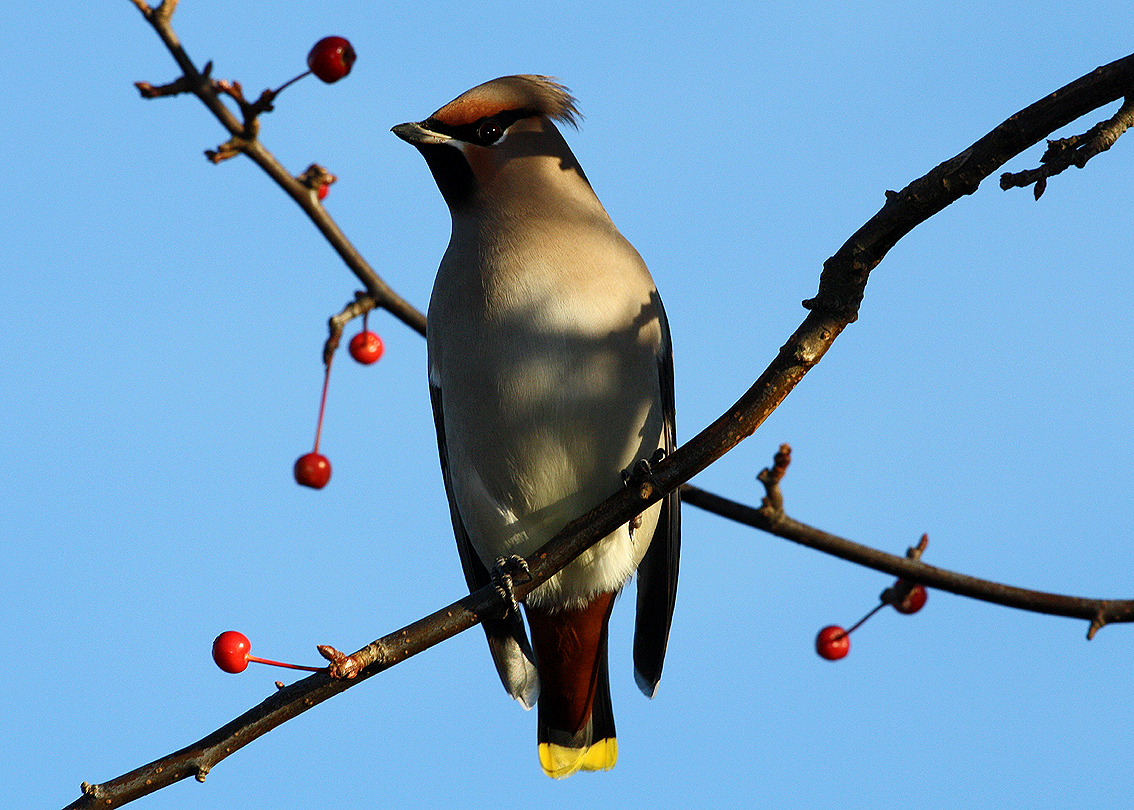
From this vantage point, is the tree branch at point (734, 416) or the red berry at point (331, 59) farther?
the red berry at point (331, 59)

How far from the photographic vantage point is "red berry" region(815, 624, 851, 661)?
4059mm

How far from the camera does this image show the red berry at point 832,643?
4.06m

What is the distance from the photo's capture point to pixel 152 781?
227 centimetres

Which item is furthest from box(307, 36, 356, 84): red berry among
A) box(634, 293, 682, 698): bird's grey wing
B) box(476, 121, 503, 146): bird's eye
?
box(634, 293, 682, 698): bird's grey wing

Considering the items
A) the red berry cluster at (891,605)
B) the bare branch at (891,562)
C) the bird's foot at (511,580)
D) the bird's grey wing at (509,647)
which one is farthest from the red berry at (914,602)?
the bird's foot at (511,580)

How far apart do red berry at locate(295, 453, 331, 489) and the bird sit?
1.43 ft

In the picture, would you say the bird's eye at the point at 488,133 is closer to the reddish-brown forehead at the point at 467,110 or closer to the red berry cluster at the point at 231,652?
the reddish-brown forehead at the point at 467,110

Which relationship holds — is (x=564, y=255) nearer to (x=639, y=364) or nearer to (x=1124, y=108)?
(x=639, y=364)

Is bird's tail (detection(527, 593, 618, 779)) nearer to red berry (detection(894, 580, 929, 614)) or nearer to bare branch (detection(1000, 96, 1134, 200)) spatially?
red berry (detection(894, 580, 929, 614))

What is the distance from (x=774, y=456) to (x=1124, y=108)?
4.93 ft

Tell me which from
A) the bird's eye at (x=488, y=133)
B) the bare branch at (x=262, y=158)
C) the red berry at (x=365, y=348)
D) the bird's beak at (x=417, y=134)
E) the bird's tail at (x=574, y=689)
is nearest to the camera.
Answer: the bare branch at (x=262, y=158)

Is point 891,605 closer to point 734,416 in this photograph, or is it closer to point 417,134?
point 734,416

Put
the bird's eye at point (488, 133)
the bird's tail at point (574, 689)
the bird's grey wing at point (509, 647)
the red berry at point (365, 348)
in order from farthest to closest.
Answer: the red berry at point (365, 348) → the bird's grey wing at point (509, 647) → the bird's tail at point (574, 689) → the bird's eye at point (488, 133)

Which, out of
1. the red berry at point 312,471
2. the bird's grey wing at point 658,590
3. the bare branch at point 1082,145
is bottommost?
the bare branch at point 1082,145
